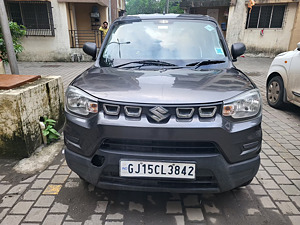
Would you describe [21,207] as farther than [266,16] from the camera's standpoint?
No

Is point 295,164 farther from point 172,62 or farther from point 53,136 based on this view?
point 53,136

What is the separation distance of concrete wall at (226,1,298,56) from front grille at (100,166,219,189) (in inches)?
588

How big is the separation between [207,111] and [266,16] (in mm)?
15283

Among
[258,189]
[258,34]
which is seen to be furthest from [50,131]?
[258,34]

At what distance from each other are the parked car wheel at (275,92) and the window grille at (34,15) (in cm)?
1098

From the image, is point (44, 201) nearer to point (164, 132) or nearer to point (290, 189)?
point (164, 132)

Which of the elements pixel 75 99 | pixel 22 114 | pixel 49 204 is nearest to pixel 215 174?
pixel 75 99

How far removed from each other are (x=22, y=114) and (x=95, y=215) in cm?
154

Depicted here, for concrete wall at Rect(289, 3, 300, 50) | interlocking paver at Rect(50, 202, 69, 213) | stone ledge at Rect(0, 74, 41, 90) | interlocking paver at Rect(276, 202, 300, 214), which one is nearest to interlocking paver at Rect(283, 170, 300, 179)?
interlocking paver at Rect(276, 202, 300, 214)

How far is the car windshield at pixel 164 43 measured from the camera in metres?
2.77

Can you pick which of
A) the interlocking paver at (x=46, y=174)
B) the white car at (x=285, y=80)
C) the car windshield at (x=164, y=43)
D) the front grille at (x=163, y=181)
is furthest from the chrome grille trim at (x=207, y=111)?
the white car at (x=285, y=80)

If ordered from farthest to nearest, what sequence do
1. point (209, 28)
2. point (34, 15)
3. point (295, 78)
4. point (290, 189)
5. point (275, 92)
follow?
point (34, 15) → point (275, 92) → point (295, 78) → point (209, 28) → point (290, 189)

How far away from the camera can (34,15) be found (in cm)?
1223

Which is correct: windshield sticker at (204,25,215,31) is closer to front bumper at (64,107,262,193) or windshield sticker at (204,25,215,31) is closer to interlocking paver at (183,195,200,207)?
front bumper at (64,107,262,193)
